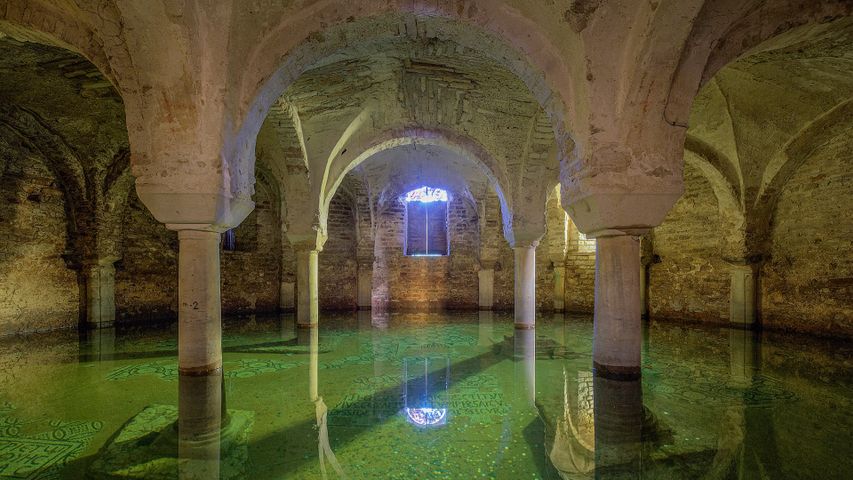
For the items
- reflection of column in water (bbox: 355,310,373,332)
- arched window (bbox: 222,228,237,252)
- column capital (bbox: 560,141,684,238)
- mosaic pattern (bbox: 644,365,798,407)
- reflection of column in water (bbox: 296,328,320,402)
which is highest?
column capital (bbox: 560,141,684,238)

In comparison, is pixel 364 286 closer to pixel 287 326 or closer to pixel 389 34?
pixel 287 326

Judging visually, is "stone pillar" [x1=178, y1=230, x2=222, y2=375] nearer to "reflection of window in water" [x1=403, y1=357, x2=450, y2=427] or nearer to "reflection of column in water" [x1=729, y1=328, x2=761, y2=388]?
"reflection of window in water" [x1=403, y1=357, x2=450, y2=427]

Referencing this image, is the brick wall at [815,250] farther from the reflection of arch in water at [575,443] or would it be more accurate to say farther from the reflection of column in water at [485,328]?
the reflection of arch in water at [575,443]

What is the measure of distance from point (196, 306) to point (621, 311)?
13.0 ft

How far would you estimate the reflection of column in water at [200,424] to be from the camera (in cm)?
240

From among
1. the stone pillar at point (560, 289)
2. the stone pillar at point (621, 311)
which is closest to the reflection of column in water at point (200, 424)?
the stone pillar at point (621, 311)

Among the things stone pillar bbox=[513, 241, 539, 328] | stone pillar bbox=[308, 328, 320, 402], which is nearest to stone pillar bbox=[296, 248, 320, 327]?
stone pillar bbox=[308, 328, 320, 402]

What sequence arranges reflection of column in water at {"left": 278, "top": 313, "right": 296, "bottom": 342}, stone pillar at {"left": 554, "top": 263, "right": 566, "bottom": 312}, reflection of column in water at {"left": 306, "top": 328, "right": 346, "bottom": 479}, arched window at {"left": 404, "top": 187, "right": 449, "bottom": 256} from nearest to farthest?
reflection of column in water at {"left": 306, "top": 328, "right": 346, "bottom": 479}
reflection of column in water at {"left": 278, "top": 313, "right": 296, "bottom": 342}
stone pillar at {"left": 554, "top": 263, "right": 566, "bottom": 312}
arched window at {"left": 404, "top": 187, "right": 449, "bottom": 256}

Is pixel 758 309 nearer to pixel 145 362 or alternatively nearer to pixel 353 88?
pixel 353 88

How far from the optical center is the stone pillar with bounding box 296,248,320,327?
8.65 meters

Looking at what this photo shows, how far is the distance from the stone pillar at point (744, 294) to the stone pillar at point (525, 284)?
3.91 meters

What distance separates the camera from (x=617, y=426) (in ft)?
9.93

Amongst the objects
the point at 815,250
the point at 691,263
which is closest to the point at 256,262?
the point at 691,263

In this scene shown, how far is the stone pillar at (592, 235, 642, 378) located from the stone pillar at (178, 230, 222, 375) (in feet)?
12.2
